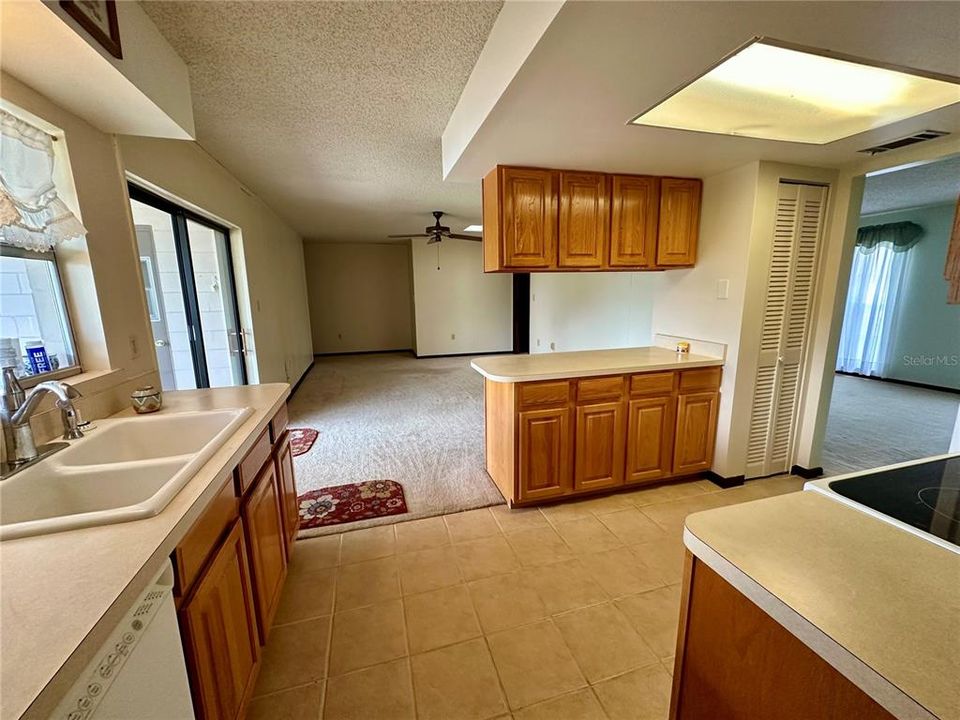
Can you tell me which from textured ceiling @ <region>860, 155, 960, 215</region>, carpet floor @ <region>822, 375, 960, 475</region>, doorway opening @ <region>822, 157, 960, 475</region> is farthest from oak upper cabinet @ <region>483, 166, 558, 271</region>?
doorway opening @ <region>822, 157, 960, 475</region>

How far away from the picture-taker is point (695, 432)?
2734mm

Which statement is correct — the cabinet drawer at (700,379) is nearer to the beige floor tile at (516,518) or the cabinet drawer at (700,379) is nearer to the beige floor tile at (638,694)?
the beige floor tile at (516,518)

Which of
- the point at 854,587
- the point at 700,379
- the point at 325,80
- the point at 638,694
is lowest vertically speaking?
the point at 638,694

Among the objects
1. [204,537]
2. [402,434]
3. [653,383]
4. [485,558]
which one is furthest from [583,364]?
[204,537]

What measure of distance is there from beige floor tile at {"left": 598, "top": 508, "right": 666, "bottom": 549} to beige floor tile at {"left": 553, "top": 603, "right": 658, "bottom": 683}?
1.83 ft

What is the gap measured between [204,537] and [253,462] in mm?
433

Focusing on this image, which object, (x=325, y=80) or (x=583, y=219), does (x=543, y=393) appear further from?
(x=325, y=80)

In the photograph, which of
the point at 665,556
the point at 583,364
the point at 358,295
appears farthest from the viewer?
the point at 358,295

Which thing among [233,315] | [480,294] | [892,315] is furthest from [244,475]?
[892,315]

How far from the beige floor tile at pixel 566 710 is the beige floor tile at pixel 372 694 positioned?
392mm

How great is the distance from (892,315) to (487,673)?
7.36m

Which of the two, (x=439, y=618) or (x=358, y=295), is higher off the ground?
(x=358, y=295)

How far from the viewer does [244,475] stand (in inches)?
52.3

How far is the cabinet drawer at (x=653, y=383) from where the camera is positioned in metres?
2.52
